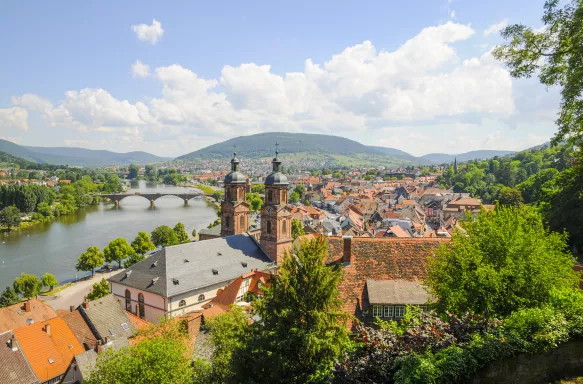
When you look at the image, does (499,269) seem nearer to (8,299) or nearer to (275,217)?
(275,217)

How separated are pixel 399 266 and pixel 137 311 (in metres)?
22.8

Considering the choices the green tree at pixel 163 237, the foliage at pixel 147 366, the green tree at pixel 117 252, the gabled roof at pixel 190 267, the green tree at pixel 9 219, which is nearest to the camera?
the foliage at pixel 147 366

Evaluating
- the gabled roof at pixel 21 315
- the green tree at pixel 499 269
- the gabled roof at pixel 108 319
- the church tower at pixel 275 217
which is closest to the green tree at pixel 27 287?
the gabled roof at pixel 21 315

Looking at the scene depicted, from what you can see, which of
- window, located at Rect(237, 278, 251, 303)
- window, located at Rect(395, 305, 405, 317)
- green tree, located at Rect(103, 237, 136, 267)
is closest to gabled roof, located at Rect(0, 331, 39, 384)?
window, located at Rect(237, 278, 251, 303)

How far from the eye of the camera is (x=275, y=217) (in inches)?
1505

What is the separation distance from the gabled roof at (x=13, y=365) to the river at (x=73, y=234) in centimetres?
2764

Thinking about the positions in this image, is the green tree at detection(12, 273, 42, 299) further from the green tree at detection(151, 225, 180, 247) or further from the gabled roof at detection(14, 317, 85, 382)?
the green tree at detection(151, 225, 180, 247)

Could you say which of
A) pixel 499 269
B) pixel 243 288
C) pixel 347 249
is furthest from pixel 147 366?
pixel 243 288

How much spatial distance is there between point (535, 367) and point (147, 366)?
12274 mm

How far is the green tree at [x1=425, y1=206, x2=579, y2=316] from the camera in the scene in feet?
43.6

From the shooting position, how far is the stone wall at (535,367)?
378 inches

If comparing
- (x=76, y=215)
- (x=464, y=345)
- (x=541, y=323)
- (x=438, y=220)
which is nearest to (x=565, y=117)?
(x=541, y=323)

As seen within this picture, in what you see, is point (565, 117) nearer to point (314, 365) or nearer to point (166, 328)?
point (314, 365)

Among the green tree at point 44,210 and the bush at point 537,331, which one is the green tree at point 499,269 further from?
the green tree at point 44,210
